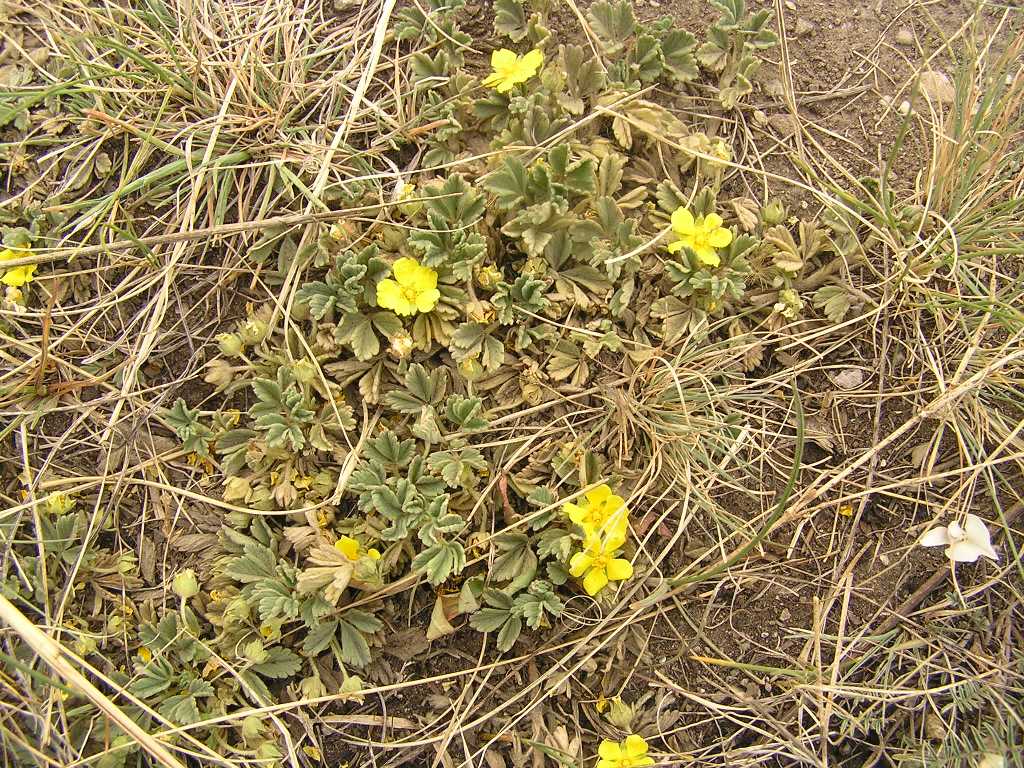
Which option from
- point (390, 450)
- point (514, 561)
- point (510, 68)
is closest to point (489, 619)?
point (514, 561)

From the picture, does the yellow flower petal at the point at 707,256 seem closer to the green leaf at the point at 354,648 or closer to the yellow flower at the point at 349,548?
the yellow flower at the point at 349,548

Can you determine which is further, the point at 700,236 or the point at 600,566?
the point at 700,236

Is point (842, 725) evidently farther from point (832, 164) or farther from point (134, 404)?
point (134, 404)

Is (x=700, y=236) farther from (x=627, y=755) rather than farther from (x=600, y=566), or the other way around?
(x=627, y=755)

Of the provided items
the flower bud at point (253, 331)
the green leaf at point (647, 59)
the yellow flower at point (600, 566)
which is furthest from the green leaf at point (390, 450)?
the green leaf at point (647, 59)

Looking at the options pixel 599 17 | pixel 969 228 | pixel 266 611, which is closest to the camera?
pixel 266 611

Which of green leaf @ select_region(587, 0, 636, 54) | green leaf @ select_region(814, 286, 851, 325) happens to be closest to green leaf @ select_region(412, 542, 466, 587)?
green leaf @ select_region(814, 286, 851, 325)

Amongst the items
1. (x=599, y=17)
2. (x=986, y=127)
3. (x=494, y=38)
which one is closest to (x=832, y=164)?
(x=986, y=127)
